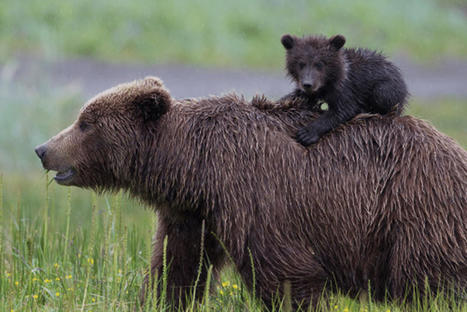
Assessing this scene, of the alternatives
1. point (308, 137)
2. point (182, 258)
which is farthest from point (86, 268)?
point (308, 137)

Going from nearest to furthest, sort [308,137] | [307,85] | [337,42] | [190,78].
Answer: [308,137]
[307,85]
[337,42]
[190,78]

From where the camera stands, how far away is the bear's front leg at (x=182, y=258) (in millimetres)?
5824

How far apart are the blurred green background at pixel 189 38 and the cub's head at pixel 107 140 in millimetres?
7061

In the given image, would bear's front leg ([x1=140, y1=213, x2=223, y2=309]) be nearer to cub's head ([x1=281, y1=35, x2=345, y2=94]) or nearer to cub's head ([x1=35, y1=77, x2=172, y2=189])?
cub's head ([x1=35, y1=77, x2=172, y2=189])

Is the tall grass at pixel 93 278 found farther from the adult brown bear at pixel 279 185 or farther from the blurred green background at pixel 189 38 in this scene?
the blurred green background at pixel 189 38

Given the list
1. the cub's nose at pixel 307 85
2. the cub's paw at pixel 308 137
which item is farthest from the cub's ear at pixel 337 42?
the cub's paw at pixel 308 137

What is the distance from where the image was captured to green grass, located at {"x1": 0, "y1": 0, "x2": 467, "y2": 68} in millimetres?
19953

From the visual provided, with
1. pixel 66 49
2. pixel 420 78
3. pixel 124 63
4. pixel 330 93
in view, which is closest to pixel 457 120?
pixel 420 78

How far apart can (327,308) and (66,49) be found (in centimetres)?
1538

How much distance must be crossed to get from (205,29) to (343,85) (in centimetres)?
1604

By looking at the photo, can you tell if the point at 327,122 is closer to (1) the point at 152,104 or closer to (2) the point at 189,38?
(1) the point at 152,104

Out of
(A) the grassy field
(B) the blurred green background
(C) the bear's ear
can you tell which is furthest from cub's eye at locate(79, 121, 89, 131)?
(B) the blurred green background

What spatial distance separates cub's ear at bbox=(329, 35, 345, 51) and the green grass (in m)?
12.6

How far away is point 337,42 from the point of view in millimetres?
6328
